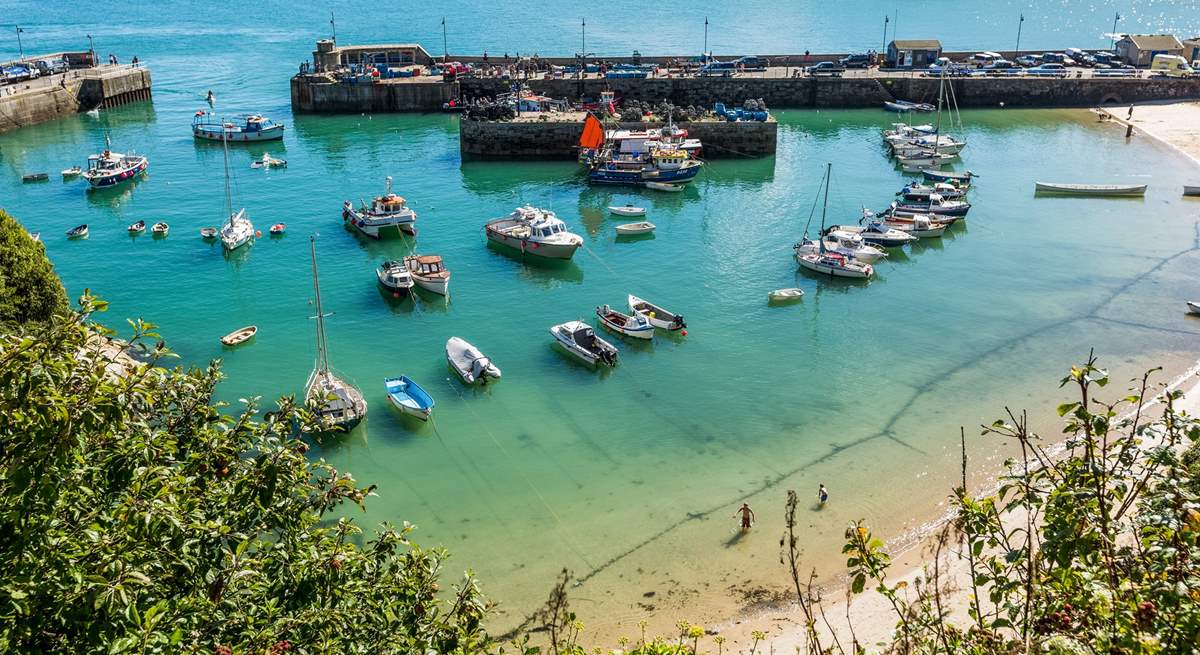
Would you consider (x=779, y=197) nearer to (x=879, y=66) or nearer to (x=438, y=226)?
(x=438, y=226)

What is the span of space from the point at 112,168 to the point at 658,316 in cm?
3958

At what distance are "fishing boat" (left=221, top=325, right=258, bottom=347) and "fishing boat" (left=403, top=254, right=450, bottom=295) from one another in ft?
23.1

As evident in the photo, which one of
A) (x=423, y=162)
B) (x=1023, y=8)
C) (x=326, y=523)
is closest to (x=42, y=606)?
(x=326, y=523)

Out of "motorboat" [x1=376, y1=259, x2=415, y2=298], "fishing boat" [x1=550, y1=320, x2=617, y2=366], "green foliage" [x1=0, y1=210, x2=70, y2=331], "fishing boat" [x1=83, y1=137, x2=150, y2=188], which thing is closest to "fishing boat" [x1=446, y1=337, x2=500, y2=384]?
"fishing boat" [x1=550, y1=320, x2=617, y2=366]

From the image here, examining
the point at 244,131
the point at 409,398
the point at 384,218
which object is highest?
the point at 244,131

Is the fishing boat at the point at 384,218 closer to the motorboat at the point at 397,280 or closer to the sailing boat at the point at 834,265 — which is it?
the motorboat at the point at 397,280

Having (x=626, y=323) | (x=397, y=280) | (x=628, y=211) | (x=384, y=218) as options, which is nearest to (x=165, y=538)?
(x=626, y=323)

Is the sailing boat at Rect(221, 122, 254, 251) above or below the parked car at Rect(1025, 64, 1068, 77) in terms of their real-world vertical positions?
below

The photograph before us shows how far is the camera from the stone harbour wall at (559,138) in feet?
214

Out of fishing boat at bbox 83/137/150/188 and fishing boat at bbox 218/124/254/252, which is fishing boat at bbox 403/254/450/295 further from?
fishing boat at bbox 83/137/150/188

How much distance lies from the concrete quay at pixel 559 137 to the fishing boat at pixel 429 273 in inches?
979

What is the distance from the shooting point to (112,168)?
58188 millimetres

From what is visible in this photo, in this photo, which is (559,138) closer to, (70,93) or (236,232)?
(236,232)

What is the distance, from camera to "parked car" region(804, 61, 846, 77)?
3206 inches
